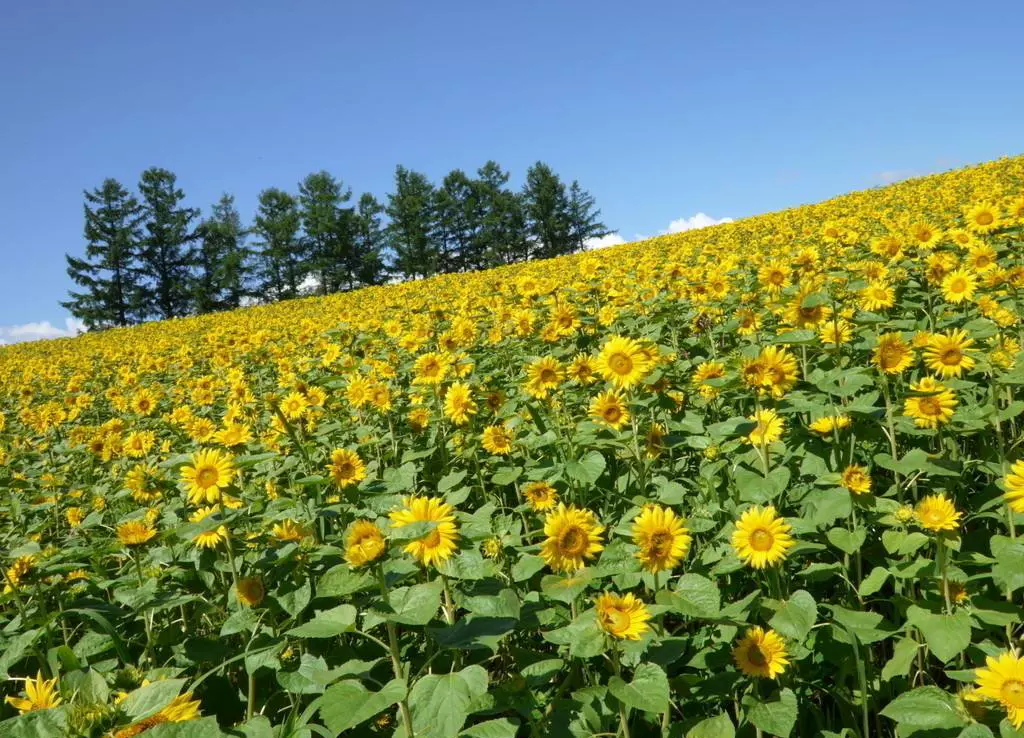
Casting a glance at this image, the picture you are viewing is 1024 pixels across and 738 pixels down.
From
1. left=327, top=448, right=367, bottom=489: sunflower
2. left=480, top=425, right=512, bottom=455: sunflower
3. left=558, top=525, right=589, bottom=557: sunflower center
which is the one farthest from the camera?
left=480, top=425, right=512, bottom=455: sunflower

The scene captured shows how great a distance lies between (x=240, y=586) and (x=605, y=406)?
61.6 inches

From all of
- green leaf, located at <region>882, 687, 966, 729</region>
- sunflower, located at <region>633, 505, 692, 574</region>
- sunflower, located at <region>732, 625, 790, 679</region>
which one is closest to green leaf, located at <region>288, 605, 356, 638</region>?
sunflower, located at <region>633, 505, 692, 574</region>

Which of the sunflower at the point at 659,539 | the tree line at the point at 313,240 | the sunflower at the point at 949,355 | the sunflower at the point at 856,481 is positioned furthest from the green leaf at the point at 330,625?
the tree line at the point at 313,240

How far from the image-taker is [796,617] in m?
1.68

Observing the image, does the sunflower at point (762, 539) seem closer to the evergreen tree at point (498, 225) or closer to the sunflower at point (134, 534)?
the sunflower at point (134, 534)

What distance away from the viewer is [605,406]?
2.75 m

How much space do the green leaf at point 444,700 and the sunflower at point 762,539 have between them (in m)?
0.92

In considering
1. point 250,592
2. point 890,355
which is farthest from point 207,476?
point 890,355

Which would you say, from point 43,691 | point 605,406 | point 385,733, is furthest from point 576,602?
point 43,691

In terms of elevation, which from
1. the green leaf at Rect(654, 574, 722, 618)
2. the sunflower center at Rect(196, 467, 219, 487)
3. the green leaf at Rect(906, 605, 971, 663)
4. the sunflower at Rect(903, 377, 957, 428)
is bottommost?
the green leaf at Rect(906, 605, 971, 663)

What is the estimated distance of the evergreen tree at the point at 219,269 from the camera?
53562 mm

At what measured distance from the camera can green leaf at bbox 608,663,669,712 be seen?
4.64 ft

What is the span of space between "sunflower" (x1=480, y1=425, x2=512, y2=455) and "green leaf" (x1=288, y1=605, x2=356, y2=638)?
5.23ft

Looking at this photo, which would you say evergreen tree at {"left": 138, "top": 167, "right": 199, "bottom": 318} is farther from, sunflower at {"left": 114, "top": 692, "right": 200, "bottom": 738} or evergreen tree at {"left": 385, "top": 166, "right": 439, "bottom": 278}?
sunflower at {"left": 114, "top": 692, "right": 200, "bottom": 738}
